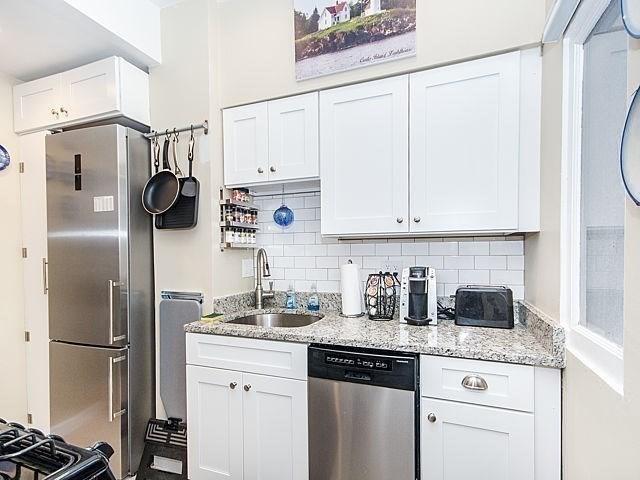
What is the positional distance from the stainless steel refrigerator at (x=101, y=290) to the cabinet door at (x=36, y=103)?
9.6 inches

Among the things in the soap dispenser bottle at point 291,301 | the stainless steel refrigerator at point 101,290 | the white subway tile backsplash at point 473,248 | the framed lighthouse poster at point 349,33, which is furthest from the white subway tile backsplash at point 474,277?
the stainless steel refrigerator at point 101,290

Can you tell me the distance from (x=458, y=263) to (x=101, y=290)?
211 cm

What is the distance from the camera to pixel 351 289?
208cm

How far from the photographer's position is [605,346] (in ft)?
3.21

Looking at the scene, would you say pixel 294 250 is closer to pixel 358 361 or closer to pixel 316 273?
pixel 316 273

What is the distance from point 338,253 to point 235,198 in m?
0.75

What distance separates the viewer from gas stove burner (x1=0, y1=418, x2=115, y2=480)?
62 cm

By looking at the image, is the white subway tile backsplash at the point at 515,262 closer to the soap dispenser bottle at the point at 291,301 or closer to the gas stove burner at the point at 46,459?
the soap dispenser bottle at the point at 291,301

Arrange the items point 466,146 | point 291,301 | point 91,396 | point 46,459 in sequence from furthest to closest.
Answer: point 291,301 → point 91,396 → point 466,146 → point 46,459

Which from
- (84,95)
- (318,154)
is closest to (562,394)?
(318,154)

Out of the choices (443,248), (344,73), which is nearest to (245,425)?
(443,248)

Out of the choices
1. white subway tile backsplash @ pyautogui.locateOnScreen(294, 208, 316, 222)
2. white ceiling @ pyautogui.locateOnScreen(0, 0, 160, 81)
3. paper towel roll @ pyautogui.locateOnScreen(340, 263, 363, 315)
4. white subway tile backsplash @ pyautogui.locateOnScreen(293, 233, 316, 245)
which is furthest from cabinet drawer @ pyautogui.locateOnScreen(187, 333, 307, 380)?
white ceiling @ pyautogui.locateOnScreen(0, 0, 160, 81)

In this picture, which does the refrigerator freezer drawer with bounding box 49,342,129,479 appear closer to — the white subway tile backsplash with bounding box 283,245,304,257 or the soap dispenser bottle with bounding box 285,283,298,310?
the soap dispenser bottle with bounding box 285,283,298,310

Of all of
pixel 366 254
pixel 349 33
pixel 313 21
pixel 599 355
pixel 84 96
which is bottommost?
pixel 599 355
